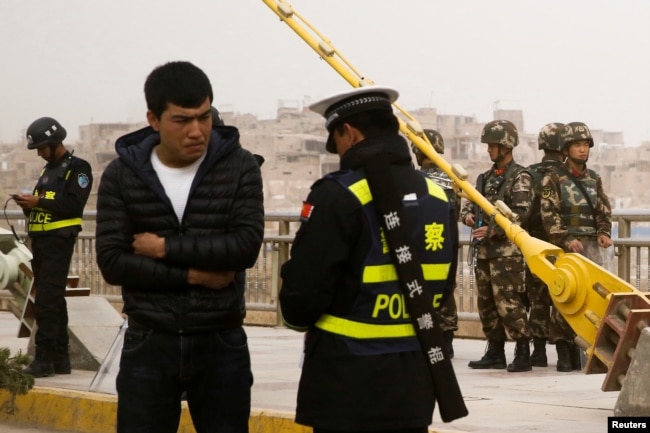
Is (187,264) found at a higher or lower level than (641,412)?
higher

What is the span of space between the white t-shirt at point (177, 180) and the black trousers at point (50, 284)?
223 inches

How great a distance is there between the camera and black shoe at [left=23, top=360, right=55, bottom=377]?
10984 millimetres

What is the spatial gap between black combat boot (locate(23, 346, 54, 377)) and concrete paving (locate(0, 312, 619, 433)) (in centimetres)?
8

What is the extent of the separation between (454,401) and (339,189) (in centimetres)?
80

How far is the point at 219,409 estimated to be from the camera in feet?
17.2

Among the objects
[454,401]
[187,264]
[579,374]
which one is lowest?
[579,374]

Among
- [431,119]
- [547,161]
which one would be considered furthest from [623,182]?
[547,161]

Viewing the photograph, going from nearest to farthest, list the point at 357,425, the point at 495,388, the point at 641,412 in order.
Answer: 1. the point at 357,425
2. the point at 641,412
3. the point at 495,388

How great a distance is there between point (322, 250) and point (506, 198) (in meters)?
6.90

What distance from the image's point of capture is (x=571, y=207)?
37.5ft

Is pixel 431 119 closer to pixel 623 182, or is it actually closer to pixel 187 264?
pixel 623 182

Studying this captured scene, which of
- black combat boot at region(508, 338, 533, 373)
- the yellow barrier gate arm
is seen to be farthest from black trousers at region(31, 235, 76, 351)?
black combat boot at region(508, 338, 533, 373)

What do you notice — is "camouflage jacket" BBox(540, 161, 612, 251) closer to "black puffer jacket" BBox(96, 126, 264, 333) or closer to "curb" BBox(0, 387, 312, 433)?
"curb" BBox(0, 387, 312, 433)

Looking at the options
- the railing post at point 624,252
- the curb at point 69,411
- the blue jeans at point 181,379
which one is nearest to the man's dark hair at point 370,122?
the blue jeans at point 181,379
